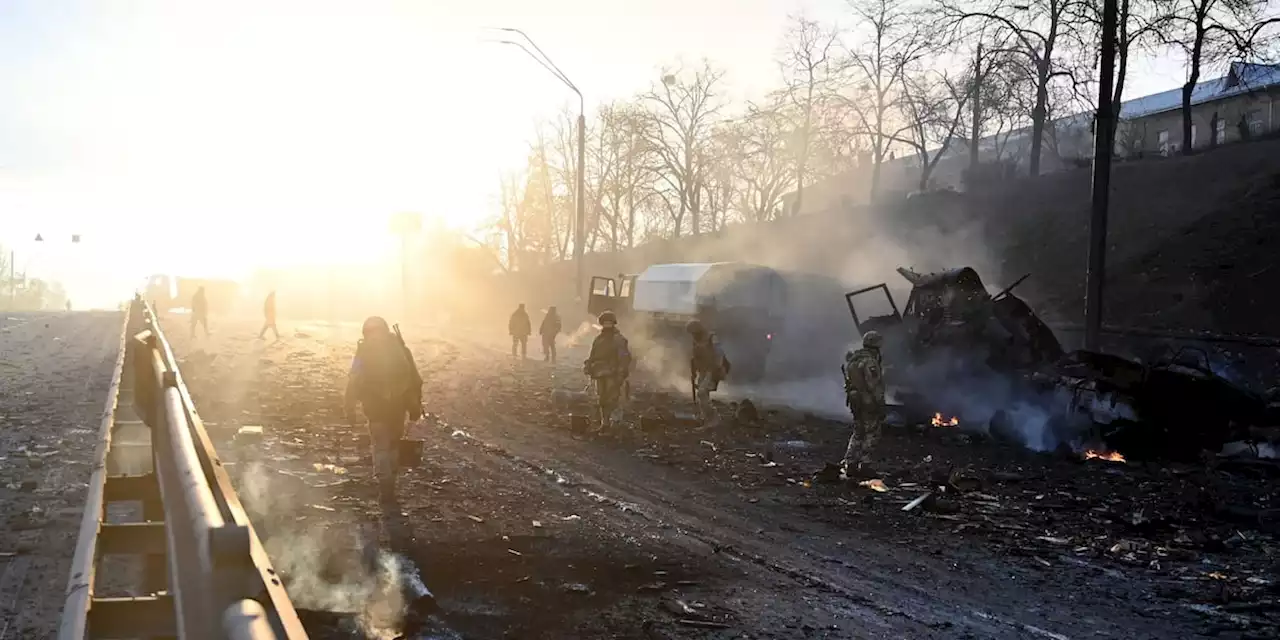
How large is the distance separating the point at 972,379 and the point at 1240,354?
6.06m

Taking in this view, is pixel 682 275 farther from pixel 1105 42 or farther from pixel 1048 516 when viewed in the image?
pixel 1048 516

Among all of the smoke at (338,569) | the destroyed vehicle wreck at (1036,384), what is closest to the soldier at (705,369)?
the destroyed vehicle wreck at (1036,384)

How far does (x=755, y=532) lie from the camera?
7805mm

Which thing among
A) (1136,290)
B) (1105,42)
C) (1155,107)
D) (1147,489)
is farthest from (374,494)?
(1155,107)

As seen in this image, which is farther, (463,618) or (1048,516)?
(1048,516)

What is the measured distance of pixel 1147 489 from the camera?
1015 cm

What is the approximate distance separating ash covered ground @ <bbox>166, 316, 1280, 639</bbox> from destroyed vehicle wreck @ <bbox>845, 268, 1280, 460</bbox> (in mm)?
578

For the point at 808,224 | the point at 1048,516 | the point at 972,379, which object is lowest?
the point at 1048,516

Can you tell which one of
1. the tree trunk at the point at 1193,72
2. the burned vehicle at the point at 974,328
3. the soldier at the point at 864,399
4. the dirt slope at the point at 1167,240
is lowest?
the soldier at the point at 864,399

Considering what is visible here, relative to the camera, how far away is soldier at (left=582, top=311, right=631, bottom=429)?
1311 cm

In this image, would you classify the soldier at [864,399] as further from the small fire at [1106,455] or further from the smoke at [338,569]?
the smoke at [338,569]

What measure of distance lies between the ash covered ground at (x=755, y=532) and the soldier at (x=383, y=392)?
0.36 m

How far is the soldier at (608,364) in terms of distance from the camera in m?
13.1

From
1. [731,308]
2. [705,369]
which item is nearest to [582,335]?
[731,308]
